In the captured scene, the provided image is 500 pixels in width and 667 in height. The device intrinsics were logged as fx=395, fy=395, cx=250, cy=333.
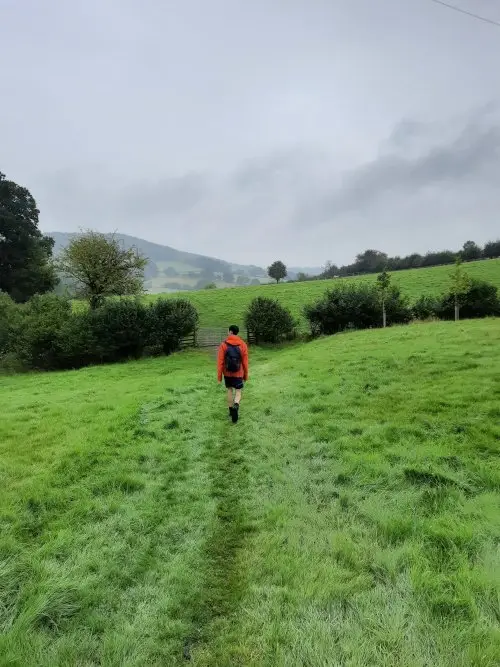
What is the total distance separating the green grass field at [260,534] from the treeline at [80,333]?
14193 millimetres

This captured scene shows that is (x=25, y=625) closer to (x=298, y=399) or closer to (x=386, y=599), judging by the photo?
(x=386, y=599)

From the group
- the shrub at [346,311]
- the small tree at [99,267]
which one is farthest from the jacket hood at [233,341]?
the small tree at [99,267]

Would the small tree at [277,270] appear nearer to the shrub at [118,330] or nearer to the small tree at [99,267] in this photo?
the small tree at [99,267]

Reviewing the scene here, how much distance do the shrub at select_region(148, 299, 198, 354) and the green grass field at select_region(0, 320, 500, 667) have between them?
622 inches

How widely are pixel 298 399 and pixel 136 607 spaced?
8052mm

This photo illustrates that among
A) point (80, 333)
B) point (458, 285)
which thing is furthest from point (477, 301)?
point (80, 333)

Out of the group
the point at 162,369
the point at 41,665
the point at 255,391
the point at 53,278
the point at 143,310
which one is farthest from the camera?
the point at 53,278

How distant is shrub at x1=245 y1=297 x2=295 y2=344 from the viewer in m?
28.8

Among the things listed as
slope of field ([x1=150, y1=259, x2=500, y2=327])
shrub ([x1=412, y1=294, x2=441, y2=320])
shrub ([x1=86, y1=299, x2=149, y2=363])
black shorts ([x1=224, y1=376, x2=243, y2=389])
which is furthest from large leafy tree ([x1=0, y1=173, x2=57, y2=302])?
black shorts ([x1=224, y1=376, x2=243, y2=389])

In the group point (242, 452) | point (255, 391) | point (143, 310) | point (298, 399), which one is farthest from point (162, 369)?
point (242, 452)

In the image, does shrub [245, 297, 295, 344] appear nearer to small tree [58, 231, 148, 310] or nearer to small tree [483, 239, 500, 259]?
small tree [58, 231, 148, 310]

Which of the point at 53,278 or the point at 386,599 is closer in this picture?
the point at 386,599

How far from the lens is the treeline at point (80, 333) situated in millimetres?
23359

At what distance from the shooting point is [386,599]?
3619 millimetres
